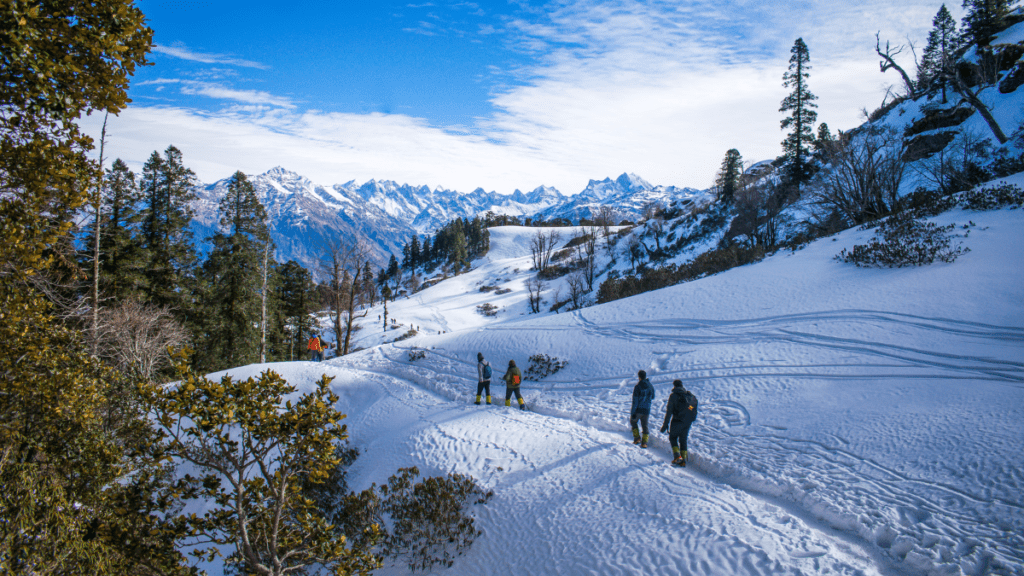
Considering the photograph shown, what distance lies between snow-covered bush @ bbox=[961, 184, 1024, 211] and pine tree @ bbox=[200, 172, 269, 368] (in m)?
36.5

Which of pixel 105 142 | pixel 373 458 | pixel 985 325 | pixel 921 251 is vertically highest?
pixel 105 142

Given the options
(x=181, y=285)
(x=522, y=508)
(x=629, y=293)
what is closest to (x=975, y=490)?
(x=522, y=508)

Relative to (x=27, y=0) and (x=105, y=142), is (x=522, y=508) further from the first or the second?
(x=105, y=142)

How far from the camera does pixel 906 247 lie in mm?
17844

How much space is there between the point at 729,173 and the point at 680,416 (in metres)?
57.7

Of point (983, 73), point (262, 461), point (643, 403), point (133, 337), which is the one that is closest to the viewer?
point (262, 461)

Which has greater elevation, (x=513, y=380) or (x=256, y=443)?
(x=256, y=443)

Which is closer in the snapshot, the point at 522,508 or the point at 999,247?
the point at 522,508

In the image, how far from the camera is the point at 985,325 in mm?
12422

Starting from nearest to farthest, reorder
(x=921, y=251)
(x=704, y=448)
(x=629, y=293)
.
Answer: (x=704, y=448), (x=921, y=251), (x=629, y=293)

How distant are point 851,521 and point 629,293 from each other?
24839 millimetres

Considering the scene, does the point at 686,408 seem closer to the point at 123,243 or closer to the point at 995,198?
the point at 995,198

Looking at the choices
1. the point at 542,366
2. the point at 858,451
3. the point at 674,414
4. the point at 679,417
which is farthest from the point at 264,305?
the point at 858,451

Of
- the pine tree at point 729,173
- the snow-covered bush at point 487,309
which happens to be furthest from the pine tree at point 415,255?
the pine tree at point 729,173
